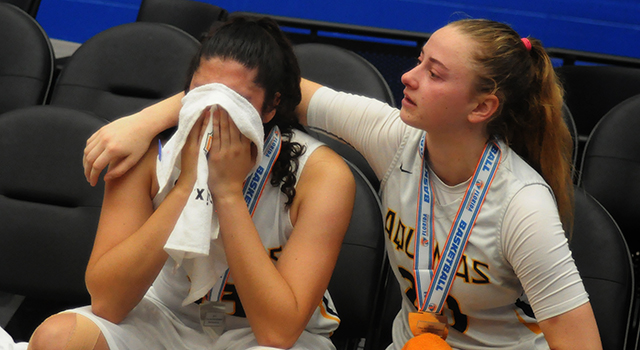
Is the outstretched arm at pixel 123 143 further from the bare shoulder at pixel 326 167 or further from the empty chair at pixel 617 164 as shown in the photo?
the empty chair at pixel 617 164

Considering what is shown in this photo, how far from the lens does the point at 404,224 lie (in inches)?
53.9

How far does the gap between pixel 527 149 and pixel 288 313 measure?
25.4 inches

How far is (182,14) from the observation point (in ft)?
8.64

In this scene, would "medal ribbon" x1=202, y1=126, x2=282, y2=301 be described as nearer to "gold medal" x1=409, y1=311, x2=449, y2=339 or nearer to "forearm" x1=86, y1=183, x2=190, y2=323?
"forearm" x1=86, y1=183, x2=190, y2=323

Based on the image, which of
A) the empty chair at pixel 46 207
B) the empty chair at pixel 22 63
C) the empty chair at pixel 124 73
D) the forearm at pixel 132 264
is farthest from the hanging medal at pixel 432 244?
the empty chair at pixel 22 63

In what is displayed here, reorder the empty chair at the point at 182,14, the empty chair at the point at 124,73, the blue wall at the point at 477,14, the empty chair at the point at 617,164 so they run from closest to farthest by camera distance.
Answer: the empty chair at the point at 617,164 < the empty chair at the point at 124,73 < the empty chair at the point at 182,14 < the blue wall at the point at 477,14

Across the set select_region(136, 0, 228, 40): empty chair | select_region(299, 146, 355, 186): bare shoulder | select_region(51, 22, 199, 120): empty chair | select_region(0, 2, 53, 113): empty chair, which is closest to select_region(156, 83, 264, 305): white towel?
select_region(299, 146, 355, 186): bare shoulder

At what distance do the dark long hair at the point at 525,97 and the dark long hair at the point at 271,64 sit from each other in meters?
0.39

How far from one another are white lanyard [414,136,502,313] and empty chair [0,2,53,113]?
1391 millimetres

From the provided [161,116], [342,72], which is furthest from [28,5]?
[161,116]

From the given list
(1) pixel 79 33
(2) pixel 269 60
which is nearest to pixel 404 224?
(2) pixel 269 60

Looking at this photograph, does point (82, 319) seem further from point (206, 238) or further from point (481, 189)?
point (481, 189)

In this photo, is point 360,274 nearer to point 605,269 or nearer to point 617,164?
point 605,269

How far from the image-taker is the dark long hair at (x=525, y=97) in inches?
48.5
